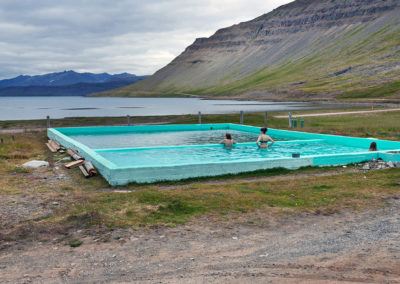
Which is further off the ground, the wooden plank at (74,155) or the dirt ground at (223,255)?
the wooden plank at (74,155)

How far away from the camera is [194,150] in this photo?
803 inches

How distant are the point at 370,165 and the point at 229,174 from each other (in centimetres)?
499

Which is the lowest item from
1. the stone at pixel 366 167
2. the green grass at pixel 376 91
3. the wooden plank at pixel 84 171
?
the stone at pixel 366 167

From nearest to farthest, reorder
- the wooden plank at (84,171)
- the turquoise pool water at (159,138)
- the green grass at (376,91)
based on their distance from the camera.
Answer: the wooden plank at (84,171) → the turquoise pool water at (159,138) → the green grass at (376,91)

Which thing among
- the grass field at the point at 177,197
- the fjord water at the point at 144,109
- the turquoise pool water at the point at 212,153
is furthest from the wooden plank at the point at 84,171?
the fjord water at the point at 144,109

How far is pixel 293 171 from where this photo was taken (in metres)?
13.5

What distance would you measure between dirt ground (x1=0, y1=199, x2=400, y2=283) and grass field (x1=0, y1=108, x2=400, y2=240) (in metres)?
0.60

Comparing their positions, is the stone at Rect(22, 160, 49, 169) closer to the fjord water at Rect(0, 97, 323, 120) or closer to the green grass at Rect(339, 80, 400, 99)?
the fjord water at Rect(0, 97, 323, 120)

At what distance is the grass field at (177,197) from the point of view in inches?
316

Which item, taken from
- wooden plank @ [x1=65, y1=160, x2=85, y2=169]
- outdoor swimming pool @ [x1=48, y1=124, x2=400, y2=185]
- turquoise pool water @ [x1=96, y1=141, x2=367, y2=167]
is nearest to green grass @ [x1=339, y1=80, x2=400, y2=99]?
outdoor swimming pool @ [x1=48, y1=124, x2=400, y2=185]

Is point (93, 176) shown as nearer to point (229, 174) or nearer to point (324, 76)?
point (229, 174)

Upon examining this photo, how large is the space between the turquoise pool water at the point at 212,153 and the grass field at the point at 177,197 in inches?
172

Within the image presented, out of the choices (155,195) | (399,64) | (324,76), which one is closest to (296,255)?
(155,195)

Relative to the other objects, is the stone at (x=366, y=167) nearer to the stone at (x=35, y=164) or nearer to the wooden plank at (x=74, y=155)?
the wooden plank at (x=74, y=155)
